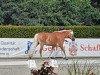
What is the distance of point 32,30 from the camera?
105 feet

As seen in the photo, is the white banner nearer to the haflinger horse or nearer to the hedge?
the haflinger horse

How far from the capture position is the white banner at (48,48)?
2711 cm

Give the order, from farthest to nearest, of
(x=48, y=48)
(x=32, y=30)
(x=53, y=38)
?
(x=32, y=30) → (x=48, y=48) → (x=53, y=38)

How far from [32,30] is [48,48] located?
4.05 metres

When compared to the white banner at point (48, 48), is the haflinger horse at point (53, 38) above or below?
above

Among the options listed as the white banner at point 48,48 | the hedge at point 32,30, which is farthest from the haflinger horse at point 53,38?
the hedge at point 32,30

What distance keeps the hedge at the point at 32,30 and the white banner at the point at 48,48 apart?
147 inches

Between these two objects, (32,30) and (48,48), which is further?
(32,30)

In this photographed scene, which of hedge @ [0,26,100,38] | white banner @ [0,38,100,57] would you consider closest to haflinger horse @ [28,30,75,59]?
white banner @ [0,38,100,57]

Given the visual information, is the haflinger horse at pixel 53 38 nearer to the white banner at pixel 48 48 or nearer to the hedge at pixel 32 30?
the white banner at pixel 48 48

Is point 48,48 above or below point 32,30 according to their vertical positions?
below

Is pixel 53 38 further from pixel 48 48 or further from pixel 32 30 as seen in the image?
pixel 32 30

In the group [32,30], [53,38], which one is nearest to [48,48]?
[53,38]

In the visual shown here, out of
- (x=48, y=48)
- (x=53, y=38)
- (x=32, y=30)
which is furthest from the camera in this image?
(x=32, y=30)
